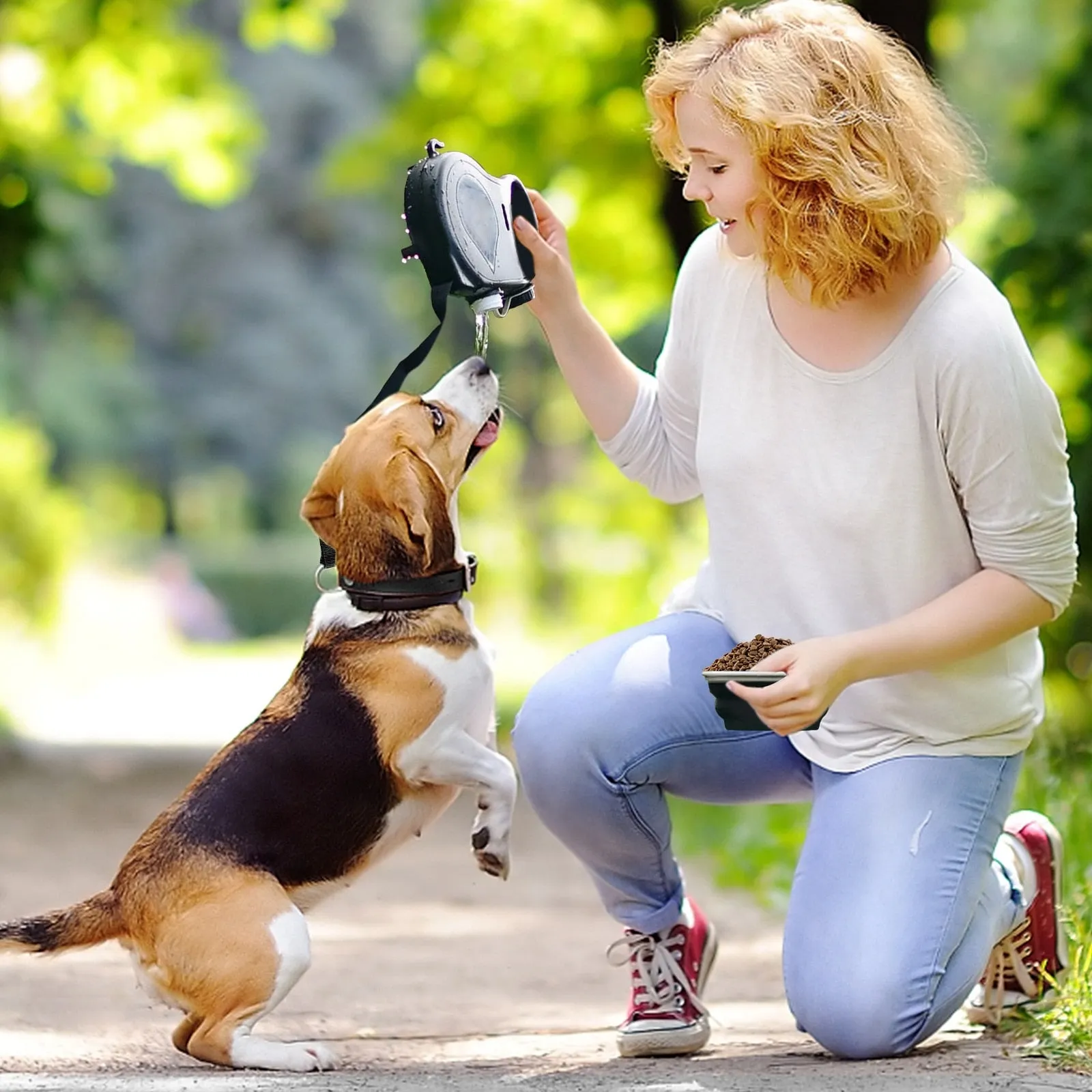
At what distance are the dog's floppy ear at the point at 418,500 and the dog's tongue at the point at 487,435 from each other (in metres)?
0.20

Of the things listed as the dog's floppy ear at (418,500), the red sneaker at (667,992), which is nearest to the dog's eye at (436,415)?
the dog's floppy ear at (418,500)

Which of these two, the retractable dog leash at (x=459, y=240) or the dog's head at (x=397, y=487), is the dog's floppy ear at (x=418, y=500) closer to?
the dog's head at (x=397, y=487)

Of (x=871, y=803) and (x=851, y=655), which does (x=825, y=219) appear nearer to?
(x=851, y=655)

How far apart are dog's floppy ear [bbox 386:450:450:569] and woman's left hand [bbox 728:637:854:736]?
81 centimetres

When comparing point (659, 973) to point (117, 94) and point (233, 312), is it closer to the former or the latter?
point (117, 94)

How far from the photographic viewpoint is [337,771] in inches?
132

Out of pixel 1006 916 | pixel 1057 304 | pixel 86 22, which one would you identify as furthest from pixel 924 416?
pixel 86 22

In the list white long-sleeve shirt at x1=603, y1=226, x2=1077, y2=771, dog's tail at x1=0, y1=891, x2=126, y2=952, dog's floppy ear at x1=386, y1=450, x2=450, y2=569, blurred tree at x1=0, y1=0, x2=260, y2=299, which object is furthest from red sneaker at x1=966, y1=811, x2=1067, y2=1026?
blurred tree at x1=0, y1=0, x2=260, y2=299

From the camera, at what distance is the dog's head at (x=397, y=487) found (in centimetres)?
350

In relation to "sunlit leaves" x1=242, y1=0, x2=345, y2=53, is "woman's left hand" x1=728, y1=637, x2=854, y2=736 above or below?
below

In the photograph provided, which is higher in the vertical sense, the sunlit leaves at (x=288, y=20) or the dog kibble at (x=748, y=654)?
the sunlit leaves at (x=288, y=20)

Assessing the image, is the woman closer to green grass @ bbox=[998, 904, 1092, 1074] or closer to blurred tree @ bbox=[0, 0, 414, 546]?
green grass @ bbox=[998, 904, 1092, 1074]

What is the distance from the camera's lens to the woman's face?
10.8 ft

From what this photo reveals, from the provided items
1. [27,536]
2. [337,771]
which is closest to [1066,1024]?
[337,771]
